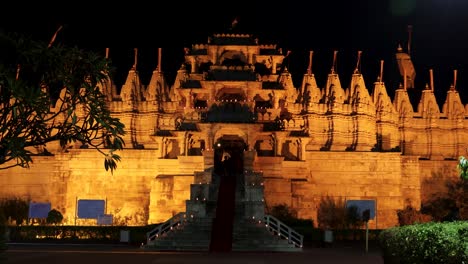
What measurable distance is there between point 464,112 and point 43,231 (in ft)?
149

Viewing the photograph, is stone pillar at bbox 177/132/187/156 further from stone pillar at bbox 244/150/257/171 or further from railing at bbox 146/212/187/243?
railing at bbox 146/212/187/243

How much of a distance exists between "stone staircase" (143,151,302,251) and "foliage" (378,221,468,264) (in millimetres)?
13899

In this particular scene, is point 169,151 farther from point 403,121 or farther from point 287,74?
point 403,121

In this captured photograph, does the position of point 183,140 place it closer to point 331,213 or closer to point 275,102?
point 275,102

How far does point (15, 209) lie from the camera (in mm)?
51344

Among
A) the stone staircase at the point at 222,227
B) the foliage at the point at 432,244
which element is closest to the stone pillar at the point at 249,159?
the stone staircase at the point at 222,227

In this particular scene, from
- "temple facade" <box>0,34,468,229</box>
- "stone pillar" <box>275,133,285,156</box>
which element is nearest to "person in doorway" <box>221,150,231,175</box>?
"temple facade" <box>0,34,468,229</box>

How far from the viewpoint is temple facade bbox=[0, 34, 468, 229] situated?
157 feet

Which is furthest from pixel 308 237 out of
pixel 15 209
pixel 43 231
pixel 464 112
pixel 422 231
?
pixel 464 112

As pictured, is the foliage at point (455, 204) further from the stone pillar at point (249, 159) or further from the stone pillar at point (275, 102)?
the stone pillar at point (275, 102)

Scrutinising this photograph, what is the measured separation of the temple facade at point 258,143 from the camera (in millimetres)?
47781

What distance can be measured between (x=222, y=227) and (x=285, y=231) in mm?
3276

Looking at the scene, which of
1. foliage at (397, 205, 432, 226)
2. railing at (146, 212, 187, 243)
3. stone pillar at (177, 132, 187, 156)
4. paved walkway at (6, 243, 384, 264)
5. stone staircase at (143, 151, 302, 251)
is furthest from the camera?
foliage at (397, 205, 432, 226)

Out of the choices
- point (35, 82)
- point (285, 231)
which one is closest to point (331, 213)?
point (285, 231)
